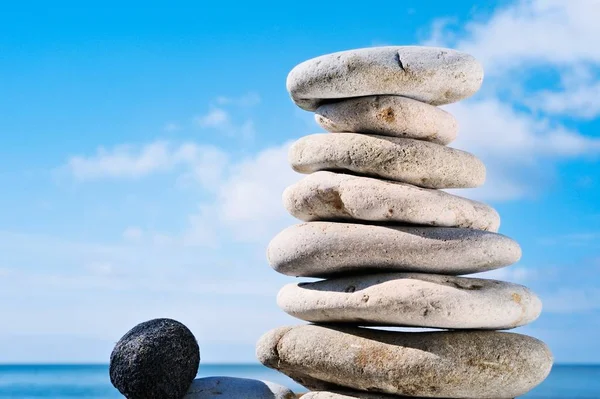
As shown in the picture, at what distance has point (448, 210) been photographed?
737cm

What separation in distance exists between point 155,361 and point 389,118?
3.03 metres

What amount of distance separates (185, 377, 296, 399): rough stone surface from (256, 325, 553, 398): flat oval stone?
783mm

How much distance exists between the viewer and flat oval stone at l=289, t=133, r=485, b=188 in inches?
289

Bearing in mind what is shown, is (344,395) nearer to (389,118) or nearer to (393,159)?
(393,159)

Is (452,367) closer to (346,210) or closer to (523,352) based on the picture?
(523,352)

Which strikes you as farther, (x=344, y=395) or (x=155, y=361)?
(x=155, y=361)

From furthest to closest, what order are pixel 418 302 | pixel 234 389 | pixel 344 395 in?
pixel 234 389
pixel 344 395
pixel 418 302

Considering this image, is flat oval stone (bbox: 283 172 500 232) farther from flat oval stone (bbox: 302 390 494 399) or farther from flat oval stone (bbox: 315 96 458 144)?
flat oval stone (bbox: 302 390 494 399)

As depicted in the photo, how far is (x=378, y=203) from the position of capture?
23.5ft

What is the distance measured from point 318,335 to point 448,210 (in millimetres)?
1567

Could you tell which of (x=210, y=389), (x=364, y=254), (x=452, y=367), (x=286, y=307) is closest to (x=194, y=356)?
(x=210, y=389)

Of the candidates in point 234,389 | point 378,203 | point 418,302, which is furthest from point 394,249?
point 234,389

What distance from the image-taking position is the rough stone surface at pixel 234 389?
26.2 feet

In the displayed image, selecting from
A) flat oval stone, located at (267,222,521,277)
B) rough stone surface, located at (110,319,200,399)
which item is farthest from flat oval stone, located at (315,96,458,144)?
rough stone surface, located at (110,319,200,399)
